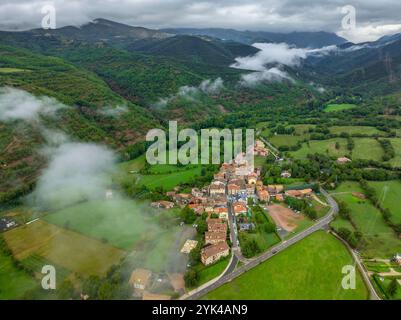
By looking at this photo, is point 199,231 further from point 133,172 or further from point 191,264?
point 133,172

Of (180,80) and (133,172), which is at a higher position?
(180,80)

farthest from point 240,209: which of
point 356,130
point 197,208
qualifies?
point 356,130

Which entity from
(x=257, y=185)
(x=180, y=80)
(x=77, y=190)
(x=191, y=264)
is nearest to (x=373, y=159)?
(x=257, y=185)

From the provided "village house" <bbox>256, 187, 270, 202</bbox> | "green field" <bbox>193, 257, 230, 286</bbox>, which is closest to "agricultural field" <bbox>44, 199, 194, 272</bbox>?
"green field" <bbox>193, 257, 230, 286</bbox>

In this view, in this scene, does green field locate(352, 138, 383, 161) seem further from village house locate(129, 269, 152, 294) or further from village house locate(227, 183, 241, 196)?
village house locate(129, 269, 152, 294)

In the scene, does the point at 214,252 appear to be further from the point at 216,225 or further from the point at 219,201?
the point at 219,201
